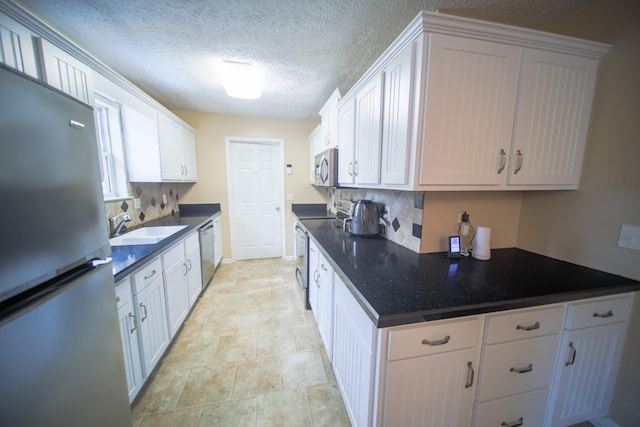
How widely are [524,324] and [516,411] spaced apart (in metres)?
0.49

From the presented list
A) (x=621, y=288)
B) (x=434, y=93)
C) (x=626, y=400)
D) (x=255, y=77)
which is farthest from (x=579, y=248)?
(x=255, y=77)

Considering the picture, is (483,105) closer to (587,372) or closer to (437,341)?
(437,341)

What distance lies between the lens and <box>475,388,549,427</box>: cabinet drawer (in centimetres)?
103

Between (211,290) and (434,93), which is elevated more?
(434,93)

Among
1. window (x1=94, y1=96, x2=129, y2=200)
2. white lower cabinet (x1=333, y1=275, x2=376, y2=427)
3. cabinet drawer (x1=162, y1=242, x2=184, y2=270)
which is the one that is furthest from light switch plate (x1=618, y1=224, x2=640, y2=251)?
window (x1=94, y1=96, x2=129, y2=200)

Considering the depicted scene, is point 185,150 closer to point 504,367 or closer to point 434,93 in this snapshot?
point 434,93

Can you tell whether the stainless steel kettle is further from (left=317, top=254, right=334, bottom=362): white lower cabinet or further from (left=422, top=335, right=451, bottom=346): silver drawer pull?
(left=422, top=335, right=451, bottom=346): silver drawer pull

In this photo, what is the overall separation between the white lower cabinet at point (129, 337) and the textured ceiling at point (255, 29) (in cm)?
170

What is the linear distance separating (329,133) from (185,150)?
2.06 m

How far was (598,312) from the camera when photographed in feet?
3.59

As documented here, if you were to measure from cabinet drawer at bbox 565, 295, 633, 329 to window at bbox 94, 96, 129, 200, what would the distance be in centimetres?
339

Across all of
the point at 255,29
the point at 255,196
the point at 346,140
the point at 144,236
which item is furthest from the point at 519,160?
the point at 255,196

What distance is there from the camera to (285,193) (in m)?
3.92

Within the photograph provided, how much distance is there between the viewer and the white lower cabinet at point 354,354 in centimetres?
93
